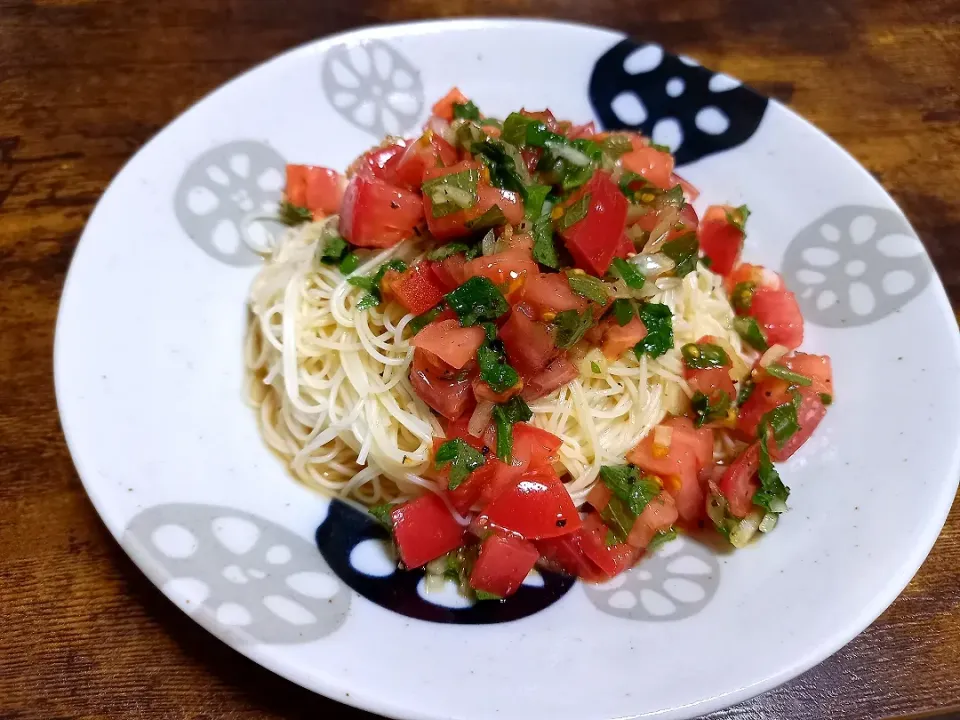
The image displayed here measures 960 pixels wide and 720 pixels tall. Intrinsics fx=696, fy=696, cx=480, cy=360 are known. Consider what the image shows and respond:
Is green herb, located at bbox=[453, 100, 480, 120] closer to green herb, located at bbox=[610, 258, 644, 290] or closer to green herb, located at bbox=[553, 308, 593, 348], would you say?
green herb, located at bbox=[610, 258, 644, 290]

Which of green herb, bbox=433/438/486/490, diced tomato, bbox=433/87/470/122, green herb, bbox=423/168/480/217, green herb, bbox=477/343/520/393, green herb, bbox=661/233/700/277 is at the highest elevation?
diced tomato, bbox=433/87/470/122

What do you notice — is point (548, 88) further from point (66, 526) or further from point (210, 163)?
point (66, 526)

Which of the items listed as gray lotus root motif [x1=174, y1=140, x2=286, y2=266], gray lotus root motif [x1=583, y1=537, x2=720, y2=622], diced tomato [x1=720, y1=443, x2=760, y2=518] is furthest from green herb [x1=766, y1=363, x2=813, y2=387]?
gray lotus root motif [x1=174, y1=140, x2=286, y2=266]

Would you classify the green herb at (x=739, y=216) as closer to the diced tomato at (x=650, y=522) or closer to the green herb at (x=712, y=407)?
the green herb at (x=712, y=407)

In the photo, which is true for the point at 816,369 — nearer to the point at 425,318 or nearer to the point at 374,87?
the point at 425,318

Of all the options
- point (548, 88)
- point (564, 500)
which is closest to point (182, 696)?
point (564, 500)

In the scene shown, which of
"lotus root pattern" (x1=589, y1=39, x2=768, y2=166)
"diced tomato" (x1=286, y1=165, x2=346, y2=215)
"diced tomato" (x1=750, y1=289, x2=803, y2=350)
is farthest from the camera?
"lotus root pattern" (x1=589, y1=39, x2=768, y2=166)

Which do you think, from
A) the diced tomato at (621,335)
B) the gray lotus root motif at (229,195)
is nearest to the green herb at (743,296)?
the diced tomato at (621,335)
